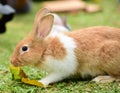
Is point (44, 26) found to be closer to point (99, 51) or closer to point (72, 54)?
point (72, 54)

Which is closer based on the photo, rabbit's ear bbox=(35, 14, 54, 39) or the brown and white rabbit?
the brown and white rabbit

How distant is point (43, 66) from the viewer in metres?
3.71

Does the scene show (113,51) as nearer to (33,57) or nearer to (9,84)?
(33,57)

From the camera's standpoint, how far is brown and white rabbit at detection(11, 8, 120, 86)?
3.62m

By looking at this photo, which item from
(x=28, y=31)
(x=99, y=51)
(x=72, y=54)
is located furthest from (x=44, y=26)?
(x=28, y=31)

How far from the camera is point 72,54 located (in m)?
3.66

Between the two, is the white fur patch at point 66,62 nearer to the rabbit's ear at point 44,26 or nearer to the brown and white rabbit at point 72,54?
the brown and white rabbit at point 72,54

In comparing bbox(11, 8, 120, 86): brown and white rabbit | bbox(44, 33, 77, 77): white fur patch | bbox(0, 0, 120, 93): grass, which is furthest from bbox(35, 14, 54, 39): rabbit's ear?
bbox(0, 0, 120, 93): grass

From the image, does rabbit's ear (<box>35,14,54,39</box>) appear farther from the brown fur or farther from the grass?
the grass

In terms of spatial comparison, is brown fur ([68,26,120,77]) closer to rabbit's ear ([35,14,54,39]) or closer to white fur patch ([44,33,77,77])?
white fur patch ([44,33,77,77])

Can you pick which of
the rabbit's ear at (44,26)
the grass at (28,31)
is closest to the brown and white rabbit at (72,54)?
the rabbit's ear at (44,26)

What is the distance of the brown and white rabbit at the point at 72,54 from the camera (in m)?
3.62

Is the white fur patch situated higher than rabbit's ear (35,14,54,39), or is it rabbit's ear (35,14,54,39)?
rabbit's ear (35,14,54,39)

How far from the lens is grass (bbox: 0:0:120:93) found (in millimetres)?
3580
